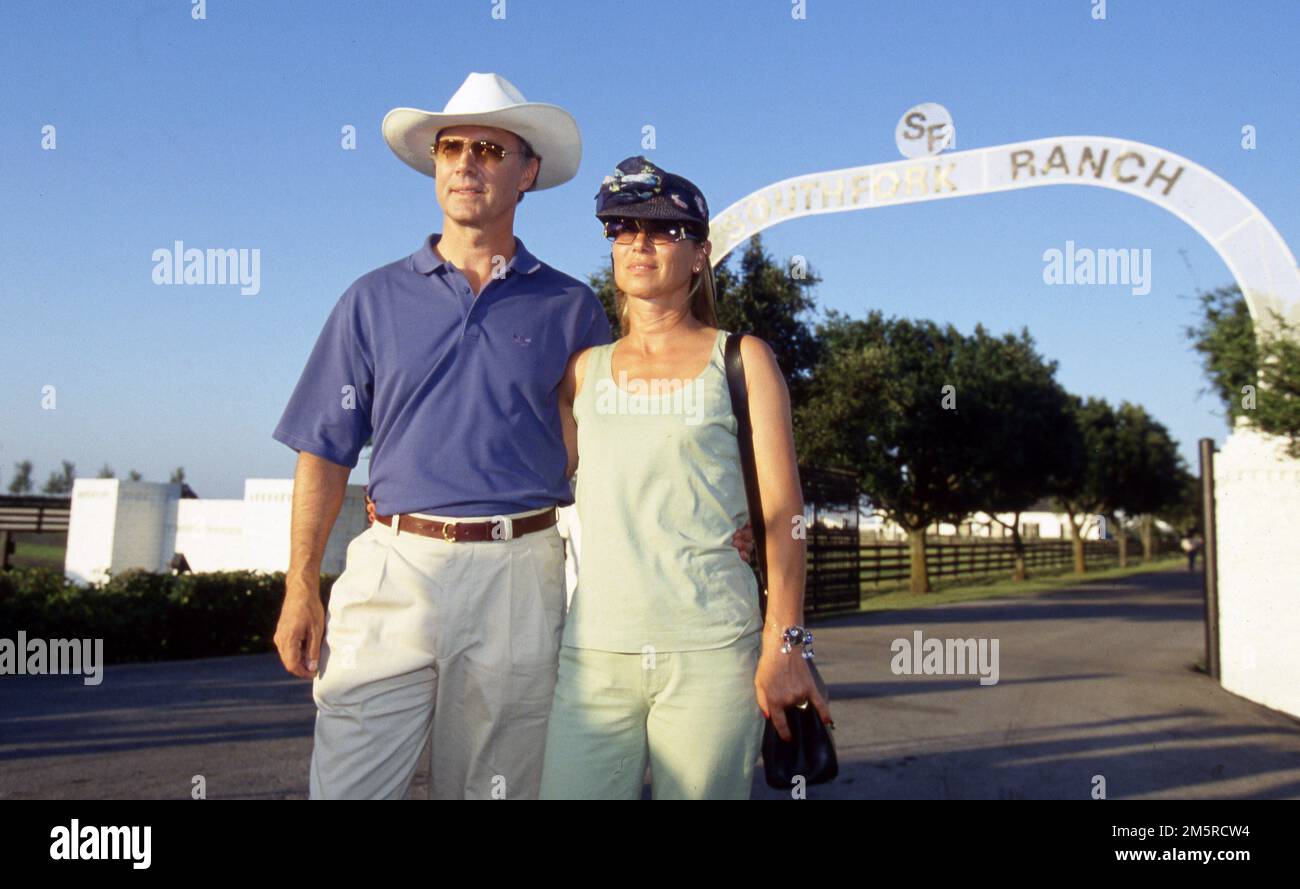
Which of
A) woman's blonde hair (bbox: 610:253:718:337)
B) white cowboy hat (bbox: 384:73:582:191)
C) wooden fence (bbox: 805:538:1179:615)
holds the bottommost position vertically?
wooden fence (bbox: 805:538:1179:615)

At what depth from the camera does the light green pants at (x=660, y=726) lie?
2408mm

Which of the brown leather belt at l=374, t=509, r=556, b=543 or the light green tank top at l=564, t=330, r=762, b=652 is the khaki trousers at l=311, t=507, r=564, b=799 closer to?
the brown leather belt at l=374, t=509, r=556, b=543

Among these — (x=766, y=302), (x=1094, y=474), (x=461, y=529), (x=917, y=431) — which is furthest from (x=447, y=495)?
(x=1094, y=474)

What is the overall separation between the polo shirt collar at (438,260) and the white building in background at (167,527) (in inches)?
633

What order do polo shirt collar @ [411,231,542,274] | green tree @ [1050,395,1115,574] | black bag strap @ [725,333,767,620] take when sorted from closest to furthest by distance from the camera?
black bag strap @ [725,333,767,620]
polo shirt collar @ [411,231,542,274]
green tree @ [1050,395,1115,574]

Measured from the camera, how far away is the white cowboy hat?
10.1ft

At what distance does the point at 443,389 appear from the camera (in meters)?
2.88

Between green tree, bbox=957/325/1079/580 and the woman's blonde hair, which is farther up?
green tree, bbox=957/325/1079/580

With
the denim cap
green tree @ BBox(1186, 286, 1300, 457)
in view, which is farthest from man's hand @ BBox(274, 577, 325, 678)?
green tree @ BBox(1186, 286, 1300, 457)

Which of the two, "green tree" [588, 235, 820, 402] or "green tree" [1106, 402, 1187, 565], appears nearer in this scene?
"green tree" [588, 235, 820, 402]

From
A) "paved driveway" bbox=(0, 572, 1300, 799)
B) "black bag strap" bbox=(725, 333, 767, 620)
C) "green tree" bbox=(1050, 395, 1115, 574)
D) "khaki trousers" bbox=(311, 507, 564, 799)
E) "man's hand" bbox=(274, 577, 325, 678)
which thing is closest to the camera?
"black bag strap" bbox=(725, 333, 767, 620)

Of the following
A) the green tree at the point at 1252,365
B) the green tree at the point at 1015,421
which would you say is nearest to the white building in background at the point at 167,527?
the green tree at the point at 1252,365

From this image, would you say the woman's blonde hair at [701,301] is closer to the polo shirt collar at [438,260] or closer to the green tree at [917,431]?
the polo shirt collar at [438,260]
